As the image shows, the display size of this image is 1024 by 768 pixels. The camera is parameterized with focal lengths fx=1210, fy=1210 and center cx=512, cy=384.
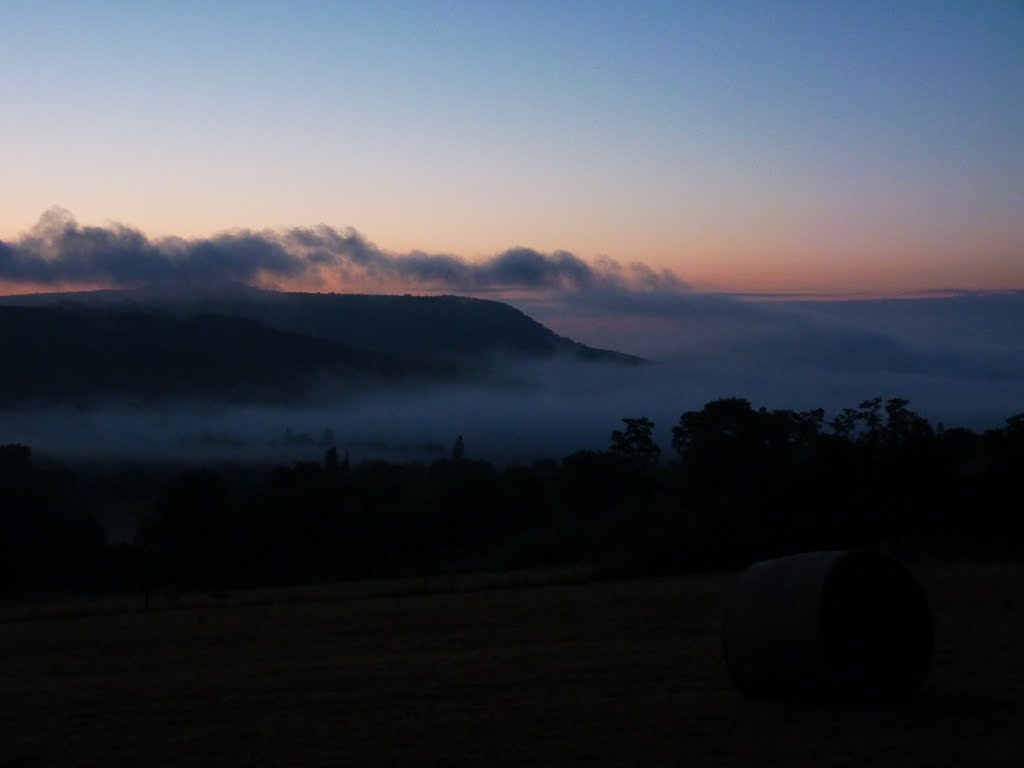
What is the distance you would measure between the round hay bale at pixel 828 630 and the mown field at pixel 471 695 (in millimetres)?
297

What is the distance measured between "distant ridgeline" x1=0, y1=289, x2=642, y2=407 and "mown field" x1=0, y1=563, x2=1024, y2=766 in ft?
285

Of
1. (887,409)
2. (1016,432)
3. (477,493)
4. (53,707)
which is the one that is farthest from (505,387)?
→ (53,707)

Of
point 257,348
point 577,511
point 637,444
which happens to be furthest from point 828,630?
point 257,348

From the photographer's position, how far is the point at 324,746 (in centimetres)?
977

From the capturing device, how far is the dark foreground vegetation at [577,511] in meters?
30.0

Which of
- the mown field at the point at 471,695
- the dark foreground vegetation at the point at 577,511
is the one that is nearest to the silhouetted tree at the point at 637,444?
the dark foreground vegetation at the point at 577,511

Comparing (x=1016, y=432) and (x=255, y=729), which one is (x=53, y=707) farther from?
(x=1016, y=432)

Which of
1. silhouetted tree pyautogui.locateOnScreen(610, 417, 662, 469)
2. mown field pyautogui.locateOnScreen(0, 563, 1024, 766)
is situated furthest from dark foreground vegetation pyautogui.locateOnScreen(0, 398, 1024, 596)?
mown field pyautogui.locateOnScreen(0, 563, 1024, 766)

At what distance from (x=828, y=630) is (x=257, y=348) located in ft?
368

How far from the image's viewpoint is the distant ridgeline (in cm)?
10281

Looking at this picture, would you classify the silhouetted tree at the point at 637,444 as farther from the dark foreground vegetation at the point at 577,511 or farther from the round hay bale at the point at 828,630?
the round hay bale at the point at 828,630

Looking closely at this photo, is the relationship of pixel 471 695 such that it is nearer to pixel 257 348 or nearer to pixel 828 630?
pixel 828 630

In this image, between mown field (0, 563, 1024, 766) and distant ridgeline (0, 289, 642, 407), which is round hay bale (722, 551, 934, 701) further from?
distant ridgeline (0, 289, 642, 407)

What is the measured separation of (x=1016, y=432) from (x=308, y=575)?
81.1ft
